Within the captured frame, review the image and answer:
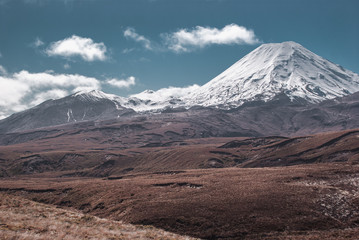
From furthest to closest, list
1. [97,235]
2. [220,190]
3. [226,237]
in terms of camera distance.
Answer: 1. [220,190]
2. [226,237]
3. [97,235]

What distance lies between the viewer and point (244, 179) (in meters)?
70.1

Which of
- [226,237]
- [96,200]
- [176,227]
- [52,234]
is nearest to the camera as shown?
[52,234]

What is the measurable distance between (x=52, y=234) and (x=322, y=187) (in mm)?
50913

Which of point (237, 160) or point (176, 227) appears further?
point (237, 160)

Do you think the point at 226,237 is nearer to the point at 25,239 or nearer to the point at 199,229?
the point at 199,229

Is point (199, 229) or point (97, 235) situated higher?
point (97, 235)

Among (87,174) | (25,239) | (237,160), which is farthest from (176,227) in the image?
(87,174)

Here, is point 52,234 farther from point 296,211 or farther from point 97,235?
point 296,211

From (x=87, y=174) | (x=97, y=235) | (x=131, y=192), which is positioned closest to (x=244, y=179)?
(x=131, y=192)

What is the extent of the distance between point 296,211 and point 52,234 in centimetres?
3861

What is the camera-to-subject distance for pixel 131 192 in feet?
221

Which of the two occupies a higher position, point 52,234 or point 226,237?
point 52,234

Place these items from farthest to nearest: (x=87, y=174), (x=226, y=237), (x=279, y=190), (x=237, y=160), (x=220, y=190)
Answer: (x=87, y=174) → (x=237, y=160) → (x=220, y=190) → (x=279, y=190) → (x=226, y=237)

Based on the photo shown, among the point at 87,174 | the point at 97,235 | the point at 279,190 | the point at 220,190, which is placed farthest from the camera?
the point at 87,174
